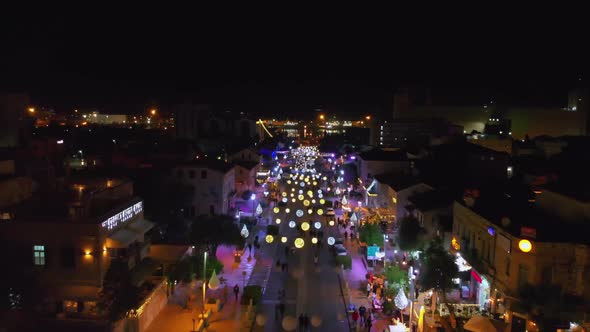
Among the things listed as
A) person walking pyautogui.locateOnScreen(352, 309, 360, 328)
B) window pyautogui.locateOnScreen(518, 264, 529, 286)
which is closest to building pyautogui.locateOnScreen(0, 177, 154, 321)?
person walking pyautogui.locateOnScreen(352, 309, 360, 328)

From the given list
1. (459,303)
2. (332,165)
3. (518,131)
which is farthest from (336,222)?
(518,131)

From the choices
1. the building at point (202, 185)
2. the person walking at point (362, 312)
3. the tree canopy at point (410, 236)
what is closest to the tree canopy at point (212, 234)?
the tree canopy at point (410, 236)

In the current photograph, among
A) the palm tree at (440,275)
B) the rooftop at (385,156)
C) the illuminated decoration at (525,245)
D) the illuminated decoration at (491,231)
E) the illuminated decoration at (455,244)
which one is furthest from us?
the rooftop at (385,156)

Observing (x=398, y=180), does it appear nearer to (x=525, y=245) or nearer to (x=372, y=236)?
(x=372, y=236)

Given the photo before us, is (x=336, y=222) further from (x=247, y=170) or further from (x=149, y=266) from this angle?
(x=149, y=266)

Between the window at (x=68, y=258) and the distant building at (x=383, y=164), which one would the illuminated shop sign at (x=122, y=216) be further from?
the distant building at (x=383, y=164)
